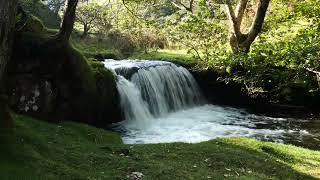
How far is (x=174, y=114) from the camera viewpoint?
82.8ft

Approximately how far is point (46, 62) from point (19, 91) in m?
1.54

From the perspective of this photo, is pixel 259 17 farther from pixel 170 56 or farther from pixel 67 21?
pixel 170 56

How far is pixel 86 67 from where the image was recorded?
1939cm

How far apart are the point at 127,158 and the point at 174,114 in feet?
43.0

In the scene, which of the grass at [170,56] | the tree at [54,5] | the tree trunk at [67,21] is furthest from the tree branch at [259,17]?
the tree at [54,5]

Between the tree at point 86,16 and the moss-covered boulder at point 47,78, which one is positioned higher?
the tree at point 86,16

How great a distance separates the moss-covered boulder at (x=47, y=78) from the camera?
1617 centimetres

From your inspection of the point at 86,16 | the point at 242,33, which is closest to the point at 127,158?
the point at 242,33

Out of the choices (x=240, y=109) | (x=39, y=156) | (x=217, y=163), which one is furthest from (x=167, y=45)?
(x=39, y=156)

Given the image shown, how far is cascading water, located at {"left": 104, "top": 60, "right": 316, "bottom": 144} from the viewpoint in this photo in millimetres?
20656

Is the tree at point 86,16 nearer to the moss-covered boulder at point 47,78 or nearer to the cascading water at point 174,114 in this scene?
the cascading water at point 174,114

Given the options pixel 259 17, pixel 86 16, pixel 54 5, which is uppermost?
pixel 54 5

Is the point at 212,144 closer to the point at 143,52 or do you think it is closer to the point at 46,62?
the point at 46,62

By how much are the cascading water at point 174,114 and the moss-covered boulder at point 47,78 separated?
256 cm
